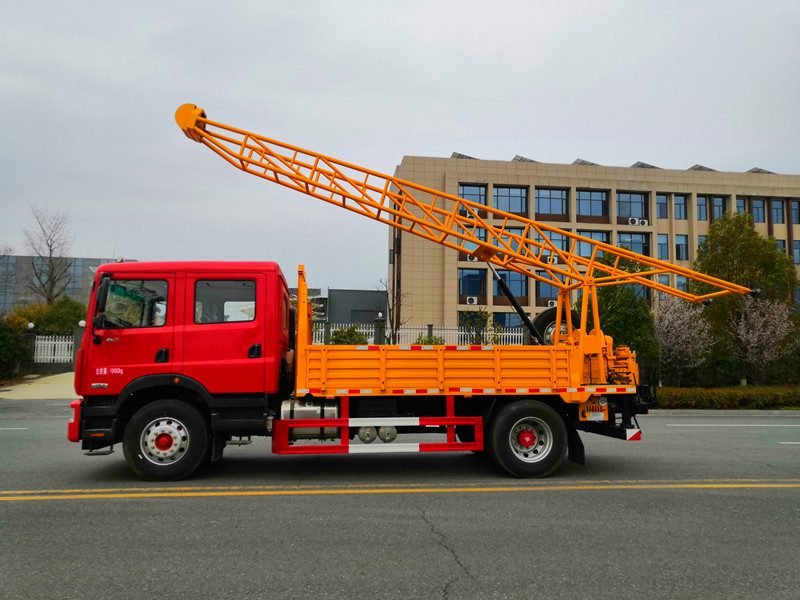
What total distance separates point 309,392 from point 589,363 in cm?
370

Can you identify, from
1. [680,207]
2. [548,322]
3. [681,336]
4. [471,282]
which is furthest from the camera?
[680,207]

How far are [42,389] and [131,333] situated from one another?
62.6ft

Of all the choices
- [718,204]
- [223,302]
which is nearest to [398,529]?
[223,302]

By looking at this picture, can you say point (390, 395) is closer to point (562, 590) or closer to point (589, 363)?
point (589, 363)

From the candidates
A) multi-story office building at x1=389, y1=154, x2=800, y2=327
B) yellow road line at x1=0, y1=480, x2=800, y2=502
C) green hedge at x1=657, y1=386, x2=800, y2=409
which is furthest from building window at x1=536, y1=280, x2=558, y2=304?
yellow road line at x1=0, y1=480, x2=800, y2=502

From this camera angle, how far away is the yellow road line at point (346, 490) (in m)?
6.66

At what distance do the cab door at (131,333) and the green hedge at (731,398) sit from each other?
55.6 feet

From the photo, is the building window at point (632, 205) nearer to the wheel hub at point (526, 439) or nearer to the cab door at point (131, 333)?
the wheel hub at point (526, 439)

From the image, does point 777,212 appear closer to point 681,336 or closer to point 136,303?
point 681,336

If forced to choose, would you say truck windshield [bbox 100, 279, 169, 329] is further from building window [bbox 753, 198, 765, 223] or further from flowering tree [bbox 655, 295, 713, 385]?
building window [bbox 753, 198, 765, 223]

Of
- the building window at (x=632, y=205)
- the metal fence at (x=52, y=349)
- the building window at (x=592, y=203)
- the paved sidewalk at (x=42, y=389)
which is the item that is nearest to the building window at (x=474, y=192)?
the building window at (x=592, y=203)

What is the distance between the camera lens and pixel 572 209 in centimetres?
4725

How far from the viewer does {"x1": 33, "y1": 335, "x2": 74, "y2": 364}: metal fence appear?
28.1 m

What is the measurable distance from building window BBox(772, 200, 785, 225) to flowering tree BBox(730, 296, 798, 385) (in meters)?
27.6
